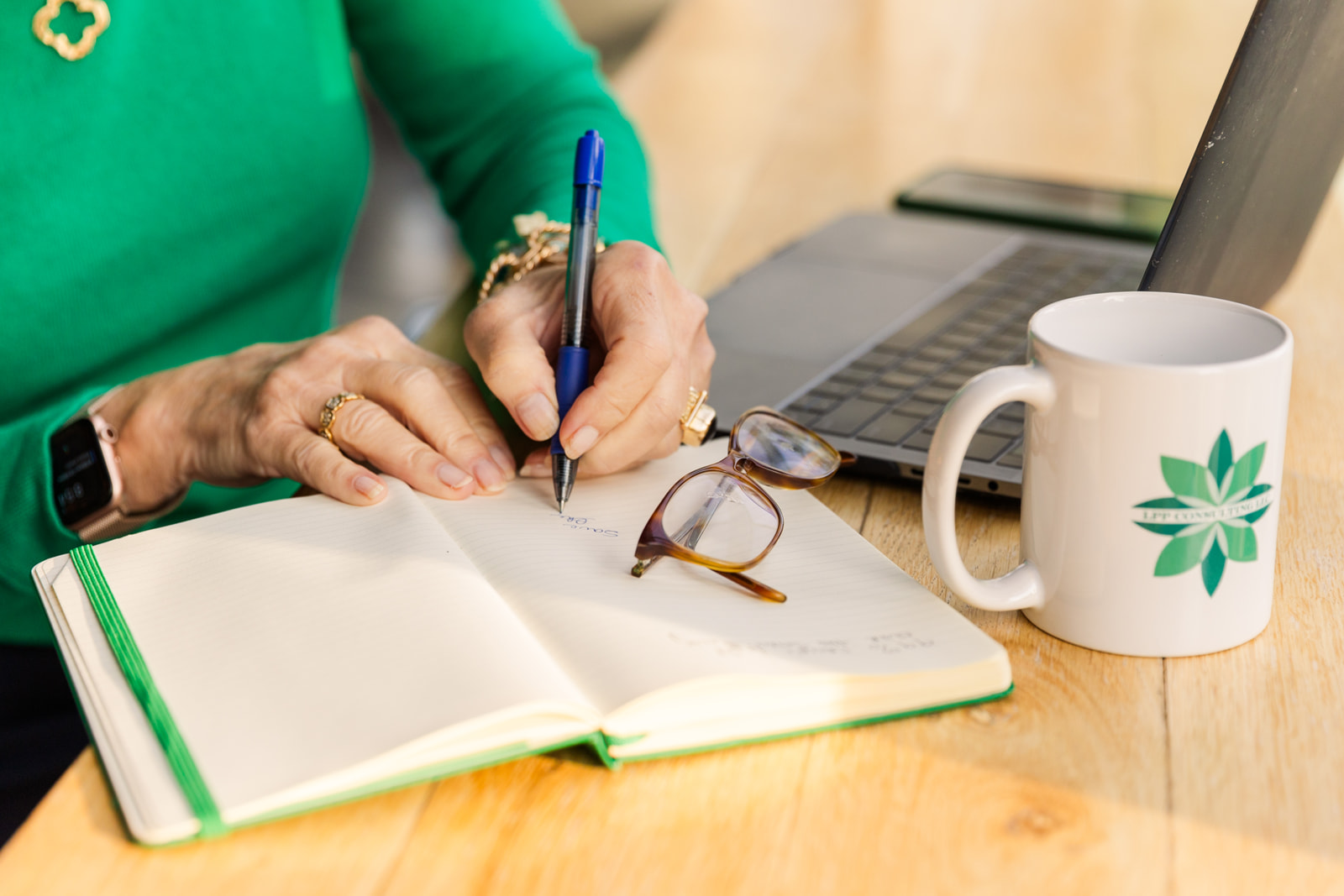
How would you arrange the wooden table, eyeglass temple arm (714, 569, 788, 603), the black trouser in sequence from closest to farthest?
the wooden table, eyeglass temple arm (714, 569, 788, 603), the black trouser

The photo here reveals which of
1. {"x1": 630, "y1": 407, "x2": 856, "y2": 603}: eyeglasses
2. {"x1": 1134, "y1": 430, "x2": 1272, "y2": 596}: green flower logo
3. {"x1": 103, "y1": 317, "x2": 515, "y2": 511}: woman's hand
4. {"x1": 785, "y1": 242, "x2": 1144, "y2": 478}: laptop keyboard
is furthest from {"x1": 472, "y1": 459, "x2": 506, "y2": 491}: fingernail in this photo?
{"x1": 1134, "y1": 430, "x2": 1272, "y2": 596}: green flower logo

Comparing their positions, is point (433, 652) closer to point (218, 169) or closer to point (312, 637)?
point (312, 637)

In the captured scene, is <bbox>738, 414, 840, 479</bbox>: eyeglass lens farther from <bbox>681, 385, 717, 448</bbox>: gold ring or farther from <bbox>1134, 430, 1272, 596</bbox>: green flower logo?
<bbox>1134, 430, 1272, 596</bbox>: green flower logo

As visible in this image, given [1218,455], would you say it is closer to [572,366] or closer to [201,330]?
[572,366]

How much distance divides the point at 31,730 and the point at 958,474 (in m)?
0.68

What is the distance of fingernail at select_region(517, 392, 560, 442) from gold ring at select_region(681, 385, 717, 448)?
0.09m

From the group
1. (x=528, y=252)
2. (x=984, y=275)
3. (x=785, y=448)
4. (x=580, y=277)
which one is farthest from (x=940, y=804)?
(x=984, y=275)

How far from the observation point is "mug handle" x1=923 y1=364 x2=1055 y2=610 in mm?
493

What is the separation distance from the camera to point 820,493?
689mm

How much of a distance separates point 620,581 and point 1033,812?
0.21 m

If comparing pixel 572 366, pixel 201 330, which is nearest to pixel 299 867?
pixel 572 366

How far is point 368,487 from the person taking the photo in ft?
2.01

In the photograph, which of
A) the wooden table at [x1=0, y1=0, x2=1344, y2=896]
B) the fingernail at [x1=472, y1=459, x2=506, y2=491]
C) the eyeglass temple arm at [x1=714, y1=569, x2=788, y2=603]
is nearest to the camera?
the wooden table at [x1=0, y1=0, x2=1344, y2=896]

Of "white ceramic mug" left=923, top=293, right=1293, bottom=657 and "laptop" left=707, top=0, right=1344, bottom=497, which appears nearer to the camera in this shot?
"white ceramic mug" left=923, top=293, right=1293, bottom=657
